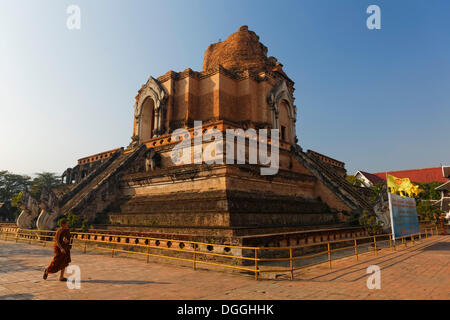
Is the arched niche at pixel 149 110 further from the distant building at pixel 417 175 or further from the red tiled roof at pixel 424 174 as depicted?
the red tiled roof at pixel 424 174

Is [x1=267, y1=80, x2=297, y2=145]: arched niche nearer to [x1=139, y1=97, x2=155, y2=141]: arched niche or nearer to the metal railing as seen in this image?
[x1=139, y1=97, x2=155, y2=141]: arched niche

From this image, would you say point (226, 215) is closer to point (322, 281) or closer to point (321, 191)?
point (322, 281)

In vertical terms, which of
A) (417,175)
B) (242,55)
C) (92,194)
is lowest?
(92,194)

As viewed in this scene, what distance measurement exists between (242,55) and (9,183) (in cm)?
3949

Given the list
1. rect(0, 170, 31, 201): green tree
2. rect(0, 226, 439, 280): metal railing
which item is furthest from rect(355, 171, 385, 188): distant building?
rect(0, 170, 31, 201): green tree

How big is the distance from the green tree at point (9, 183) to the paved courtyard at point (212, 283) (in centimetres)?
4068

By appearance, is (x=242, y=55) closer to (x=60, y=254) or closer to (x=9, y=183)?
(x=60, y=254)

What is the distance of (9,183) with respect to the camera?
41.7 m

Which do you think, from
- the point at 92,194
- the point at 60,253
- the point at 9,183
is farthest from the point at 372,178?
the point at 9,183

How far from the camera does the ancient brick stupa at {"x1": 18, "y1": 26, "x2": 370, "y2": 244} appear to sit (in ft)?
35.4

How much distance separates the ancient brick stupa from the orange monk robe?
13.1ft

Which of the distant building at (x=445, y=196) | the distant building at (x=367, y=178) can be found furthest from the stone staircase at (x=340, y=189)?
the distant building at (x=367, y=178)
